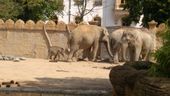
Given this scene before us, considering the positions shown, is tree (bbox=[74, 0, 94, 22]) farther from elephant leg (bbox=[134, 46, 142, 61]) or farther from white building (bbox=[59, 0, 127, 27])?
elephant leg (bbox=[134, 46, 142, 61])

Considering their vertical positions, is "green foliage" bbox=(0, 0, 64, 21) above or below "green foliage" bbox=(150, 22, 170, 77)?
below

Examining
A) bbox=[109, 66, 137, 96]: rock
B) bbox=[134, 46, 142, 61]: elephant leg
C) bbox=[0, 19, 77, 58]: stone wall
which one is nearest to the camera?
bbox=[109, 66, 137, 96]: rock

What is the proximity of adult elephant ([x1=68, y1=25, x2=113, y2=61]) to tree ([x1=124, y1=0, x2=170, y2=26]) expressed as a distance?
12.5 feet

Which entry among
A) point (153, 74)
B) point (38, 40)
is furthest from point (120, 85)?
point (38, 40)

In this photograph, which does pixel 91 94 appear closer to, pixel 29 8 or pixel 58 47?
pixel 58 47

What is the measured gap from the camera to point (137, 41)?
2092cm

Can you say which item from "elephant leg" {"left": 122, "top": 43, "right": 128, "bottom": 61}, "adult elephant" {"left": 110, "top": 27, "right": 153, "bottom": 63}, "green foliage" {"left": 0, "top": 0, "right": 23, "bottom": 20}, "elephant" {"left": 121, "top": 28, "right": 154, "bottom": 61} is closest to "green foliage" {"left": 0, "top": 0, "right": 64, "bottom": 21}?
"green foliage" {"left": 0, "top": 0, "right": 23, "bottom": 20}

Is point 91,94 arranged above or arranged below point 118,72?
below

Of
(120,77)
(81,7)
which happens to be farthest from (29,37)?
(81,7)

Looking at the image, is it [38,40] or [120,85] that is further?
[38,40]

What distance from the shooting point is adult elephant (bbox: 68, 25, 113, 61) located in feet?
77.6

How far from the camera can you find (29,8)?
37438mm

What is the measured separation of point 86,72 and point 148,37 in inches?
181

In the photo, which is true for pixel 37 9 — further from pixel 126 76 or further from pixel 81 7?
pixel 126 76
